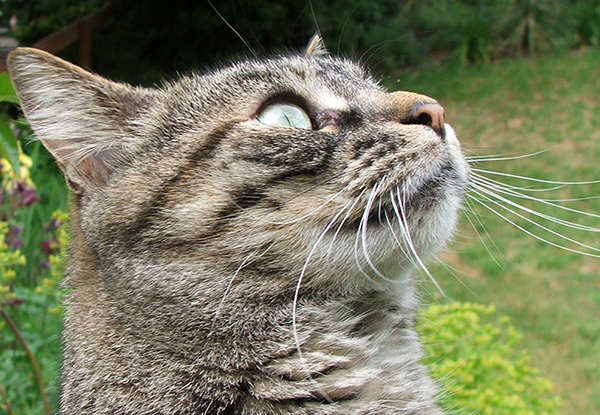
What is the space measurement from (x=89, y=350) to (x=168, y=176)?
1.77 feet

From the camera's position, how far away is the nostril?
1.70 m

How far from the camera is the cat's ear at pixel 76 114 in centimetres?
173

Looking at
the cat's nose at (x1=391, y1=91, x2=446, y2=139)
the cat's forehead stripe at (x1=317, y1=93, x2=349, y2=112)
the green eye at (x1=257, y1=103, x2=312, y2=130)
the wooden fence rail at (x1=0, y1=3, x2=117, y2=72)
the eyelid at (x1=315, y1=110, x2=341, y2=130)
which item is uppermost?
the cat's nose at (x1=391, y1=91, x2=446, y2=139)

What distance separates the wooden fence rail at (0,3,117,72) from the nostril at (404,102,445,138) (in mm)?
3264

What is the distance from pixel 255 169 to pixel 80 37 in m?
4.00

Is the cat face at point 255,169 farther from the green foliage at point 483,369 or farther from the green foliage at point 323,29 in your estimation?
the green foliage at point 323,29

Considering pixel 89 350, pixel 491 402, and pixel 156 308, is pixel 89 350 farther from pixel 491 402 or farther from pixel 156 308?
pixel 491 402

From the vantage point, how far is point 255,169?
1.64 metres

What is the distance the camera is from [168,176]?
1.72 m

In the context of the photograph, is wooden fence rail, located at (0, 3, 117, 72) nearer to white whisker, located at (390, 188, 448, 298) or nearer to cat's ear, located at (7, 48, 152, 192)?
cat's ear, located at (7, 48, 152, 192)

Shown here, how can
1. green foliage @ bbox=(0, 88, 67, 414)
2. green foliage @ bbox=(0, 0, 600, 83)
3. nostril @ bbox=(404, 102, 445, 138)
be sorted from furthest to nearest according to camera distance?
1. green foliage @ bbox=(0, 0, 600, 83)
2. green foliage @ bbox=(0, 88, 67, 414)
3. nostril @ bbox=(404, 102, 445, 138)

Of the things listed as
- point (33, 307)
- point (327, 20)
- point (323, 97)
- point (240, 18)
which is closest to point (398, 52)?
point (327, 20)

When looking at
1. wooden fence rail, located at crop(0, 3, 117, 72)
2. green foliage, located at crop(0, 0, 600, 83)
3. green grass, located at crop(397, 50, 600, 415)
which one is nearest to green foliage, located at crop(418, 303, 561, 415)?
green grass, located at crop(397, 50, 600, 415)

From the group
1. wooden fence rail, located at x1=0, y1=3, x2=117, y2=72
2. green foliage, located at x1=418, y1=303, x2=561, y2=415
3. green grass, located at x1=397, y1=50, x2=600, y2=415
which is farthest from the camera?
green grass, located at x1=397, y1=50, x2=600, y2=415
